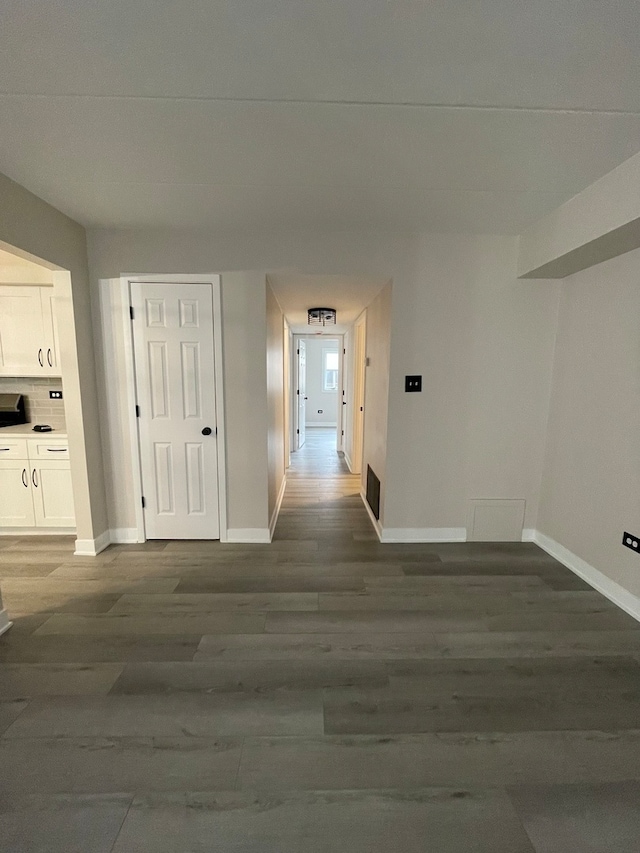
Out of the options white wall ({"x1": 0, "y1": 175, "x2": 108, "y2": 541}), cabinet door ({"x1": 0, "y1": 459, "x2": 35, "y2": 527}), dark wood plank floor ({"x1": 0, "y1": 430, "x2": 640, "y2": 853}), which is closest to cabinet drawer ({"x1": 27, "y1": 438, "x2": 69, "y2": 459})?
cabinet door ({"x1": 0, "y1": 459, "x2": 35, "y2": 527})

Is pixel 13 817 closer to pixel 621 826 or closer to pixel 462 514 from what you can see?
pixel 621 826

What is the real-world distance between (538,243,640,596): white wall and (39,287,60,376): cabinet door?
13.8 ft

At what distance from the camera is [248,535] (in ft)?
10.2

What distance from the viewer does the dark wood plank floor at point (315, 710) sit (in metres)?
1.15

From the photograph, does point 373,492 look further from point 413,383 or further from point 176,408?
point 176,408

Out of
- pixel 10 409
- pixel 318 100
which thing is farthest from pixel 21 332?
pixel 318 100

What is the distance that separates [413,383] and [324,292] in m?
1.24

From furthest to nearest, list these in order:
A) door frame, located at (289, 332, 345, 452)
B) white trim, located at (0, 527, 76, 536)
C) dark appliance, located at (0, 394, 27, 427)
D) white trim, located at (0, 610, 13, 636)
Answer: door frame, located at (289, 332, 345, 452) → dark appliance, located at (0, 394, 27, 427) → white trim, located at (0, 527, 76, 536) → white trim, located at (0, 610, 13, 636)

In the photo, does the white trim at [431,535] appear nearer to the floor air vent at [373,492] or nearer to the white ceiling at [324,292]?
the floor air vent at [373,492]

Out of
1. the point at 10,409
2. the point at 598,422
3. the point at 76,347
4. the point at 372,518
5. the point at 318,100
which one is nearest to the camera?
the point at 318,100

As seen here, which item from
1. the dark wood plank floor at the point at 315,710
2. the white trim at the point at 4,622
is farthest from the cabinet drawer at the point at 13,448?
the white trim at the point at 4,622

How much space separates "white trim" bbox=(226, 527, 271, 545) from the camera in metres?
3.09

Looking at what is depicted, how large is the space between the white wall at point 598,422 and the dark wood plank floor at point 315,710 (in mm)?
357

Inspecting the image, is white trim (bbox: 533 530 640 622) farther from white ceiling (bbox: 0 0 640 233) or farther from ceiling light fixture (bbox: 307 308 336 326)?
ceiling light fixture (bbox: 307 308 336 326)
